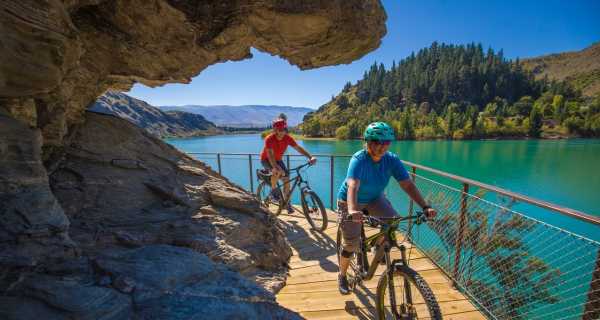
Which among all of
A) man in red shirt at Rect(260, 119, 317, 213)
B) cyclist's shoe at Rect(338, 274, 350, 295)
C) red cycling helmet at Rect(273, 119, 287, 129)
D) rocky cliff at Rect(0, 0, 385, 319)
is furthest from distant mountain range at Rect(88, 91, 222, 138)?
cyclist's shoe at Rect(338, 274, 350, 295)

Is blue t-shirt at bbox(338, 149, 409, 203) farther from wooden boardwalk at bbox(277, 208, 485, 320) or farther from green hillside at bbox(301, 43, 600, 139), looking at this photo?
green hillside at bbox(301, 43, 600, 139)

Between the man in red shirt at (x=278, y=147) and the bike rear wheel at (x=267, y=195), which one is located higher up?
the man in red shirt at (x=278, y=147)

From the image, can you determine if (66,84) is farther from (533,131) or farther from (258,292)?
(533,131)

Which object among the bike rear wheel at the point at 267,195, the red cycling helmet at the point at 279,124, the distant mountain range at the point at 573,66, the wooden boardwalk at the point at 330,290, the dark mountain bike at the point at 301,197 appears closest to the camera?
the wooden boardwalk at the point at 330,290

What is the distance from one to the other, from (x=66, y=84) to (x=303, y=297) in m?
3.39

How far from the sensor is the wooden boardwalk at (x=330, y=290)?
2.78 m

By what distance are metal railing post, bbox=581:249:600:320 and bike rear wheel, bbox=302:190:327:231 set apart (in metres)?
3.12

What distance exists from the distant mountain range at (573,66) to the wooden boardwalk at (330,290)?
538ft

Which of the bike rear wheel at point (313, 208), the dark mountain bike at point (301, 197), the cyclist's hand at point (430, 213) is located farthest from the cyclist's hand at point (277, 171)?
the cyclist's hand at point (430, 213)

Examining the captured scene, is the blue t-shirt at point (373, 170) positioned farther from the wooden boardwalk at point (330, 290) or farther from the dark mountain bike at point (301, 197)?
the dark mountain bike at point (301, 197)

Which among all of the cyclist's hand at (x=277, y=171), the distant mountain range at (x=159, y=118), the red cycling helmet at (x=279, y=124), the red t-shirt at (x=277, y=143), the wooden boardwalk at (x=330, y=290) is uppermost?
the distant mountain range at (x=159, y=118)

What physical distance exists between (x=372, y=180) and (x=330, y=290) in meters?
1.48

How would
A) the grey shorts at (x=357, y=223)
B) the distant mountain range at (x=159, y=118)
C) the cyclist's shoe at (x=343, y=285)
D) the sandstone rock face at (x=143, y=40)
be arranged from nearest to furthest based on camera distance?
the sandstone rock face at (x=143, y=40) < the grey shorts at (x=357, y=223) < the cyclist's shoe at (x=343, y=285) < the distant mountain range at (x=159, y=118)

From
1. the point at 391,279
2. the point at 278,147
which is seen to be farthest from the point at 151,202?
the point at 391,279
